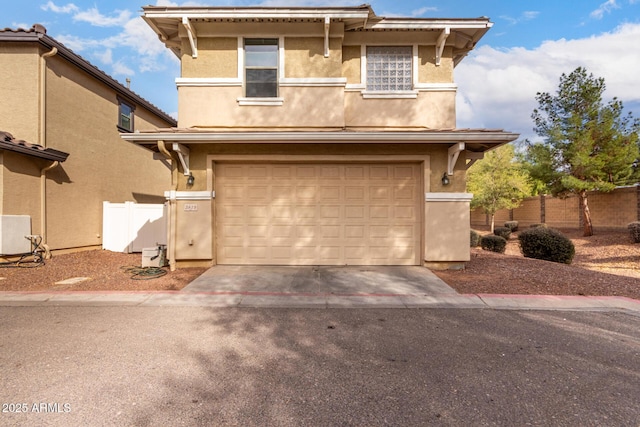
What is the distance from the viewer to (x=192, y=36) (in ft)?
28.4

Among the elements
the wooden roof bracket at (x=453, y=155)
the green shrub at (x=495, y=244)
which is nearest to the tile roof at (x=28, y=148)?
the wooden roof bracket at (x=453, y=155)

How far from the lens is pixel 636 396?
2.86 meters

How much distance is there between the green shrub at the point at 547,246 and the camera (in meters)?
9.90

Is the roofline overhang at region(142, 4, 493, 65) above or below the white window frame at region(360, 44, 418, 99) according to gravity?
above

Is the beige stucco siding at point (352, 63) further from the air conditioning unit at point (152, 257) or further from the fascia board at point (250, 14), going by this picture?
the air conditioning unit at point (152, 257)

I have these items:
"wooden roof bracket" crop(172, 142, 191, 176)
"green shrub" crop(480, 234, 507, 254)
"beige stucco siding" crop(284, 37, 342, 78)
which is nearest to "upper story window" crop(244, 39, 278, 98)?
"beige stucco siding" crop(284, 37, 342, 78)

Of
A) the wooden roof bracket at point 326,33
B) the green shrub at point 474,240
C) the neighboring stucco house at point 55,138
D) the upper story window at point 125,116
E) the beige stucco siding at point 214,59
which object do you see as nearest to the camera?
the wooden roof bracket at point 326,33

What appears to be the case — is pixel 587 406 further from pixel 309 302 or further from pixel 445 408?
pixel 309 302

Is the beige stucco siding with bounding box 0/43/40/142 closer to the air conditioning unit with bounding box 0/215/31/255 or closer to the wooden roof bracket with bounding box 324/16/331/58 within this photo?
the air conditioning unit with bounding box 0/215/31/255

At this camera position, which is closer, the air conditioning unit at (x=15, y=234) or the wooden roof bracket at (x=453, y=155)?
the wooden roof bracket at (x=453, y=155)

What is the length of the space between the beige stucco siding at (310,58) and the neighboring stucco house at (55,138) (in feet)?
25.5

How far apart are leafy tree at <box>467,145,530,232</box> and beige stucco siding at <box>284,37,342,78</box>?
1881 centimetres

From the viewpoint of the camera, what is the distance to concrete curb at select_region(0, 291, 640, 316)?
17.7 feet

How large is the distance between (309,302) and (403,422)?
10.5 ft
